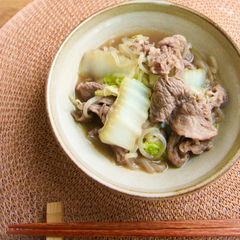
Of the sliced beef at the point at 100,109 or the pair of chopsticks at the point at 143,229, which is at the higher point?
the sliced beef at the point at 100,109

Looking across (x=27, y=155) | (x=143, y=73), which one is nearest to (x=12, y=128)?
(x=27, y=155)

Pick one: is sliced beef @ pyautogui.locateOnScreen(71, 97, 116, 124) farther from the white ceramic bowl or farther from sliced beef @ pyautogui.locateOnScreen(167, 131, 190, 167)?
sliced beef @ pyautogui.locateOnScreen(167, 131, 190, 167)

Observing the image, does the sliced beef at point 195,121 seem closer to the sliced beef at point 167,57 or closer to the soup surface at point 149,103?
the soup surface at point 149,103

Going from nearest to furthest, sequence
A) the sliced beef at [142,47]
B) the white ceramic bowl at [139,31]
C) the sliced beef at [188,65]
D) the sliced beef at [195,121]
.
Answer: the white ceramic bowl at [139,31] → the sliced beef at [195,121] → the sliced beef at [142,47] → the sliced beef at [188,65]

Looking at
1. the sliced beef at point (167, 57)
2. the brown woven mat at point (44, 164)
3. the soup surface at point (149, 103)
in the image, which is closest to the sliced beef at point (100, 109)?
the soup surface at point (149, 103)

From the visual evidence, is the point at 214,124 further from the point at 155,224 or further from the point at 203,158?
the point at 155,224

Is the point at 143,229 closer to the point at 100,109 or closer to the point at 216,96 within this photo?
the point at 100,109
